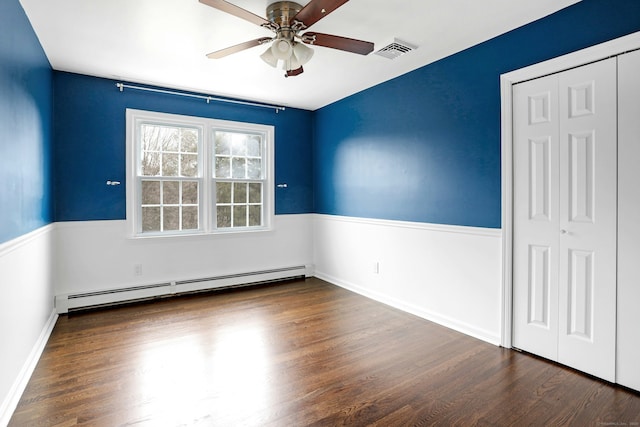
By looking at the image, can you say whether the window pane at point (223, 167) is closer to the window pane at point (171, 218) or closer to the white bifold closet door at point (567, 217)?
the window pane at point (171, 218)

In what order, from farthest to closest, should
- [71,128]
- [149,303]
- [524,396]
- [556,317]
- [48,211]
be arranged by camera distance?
1. [149,303]
2. [71,128]
3. [48,211]
4. [556,317]
5. [524,396]

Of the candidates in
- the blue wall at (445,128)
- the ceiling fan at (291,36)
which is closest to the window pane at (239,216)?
the blue wall at (445,128)

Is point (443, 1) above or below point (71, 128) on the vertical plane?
above

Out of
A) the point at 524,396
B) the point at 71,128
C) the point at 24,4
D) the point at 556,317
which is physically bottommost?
the point at 524,396

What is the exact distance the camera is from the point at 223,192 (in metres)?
4.45

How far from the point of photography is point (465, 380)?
222cm

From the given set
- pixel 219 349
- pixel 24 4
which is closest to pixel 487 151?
pixel 219 349

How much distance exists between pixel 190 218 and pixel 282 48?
2.65 metres

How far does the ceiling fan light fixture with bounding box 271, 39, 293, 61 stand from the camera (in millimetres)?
2340

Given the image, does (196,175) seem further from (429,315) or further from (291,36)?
(429,315)

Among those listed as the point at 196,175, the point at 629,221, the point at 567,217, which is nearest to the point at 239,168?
the point at 196,175

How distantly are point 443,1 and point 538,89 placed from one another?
97 cm

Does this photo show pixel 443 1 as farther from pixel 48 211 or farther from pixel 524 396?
pixel 48 211

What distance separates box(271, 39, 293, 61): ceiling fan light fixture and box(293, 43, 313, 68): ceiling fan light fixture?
0.04 m
